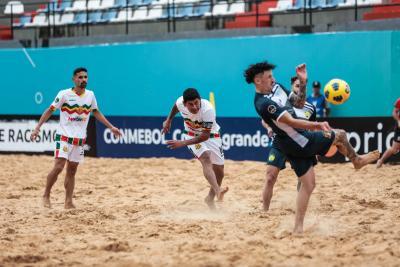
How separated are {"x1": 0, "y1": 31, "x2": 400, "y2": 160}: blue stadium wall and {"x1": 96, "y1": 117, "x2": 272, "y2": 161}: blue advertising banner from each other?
1.1 inches

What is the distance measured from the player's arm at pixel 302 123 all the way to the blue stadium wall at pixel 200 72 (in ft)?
25.7

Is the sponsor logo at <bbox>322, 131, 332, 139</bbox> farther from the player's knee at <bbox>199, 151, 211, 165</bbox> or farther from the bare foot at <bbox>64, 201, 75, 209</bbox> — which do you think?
the bare foot at <bbox>64, 201, 75, 209</bbox>

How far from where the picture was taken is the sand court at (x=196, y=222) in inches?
258

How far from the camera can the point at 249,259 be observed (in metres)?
6.37

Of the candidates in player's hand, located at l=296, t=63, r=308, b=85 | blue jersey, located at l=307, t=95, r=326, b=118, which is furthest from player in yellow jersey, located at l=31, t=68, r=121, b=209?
blue jersey, located at l=307, t=95, r=326, b=118

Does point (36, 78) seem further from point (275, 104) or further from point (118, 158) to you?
point (275, 104)

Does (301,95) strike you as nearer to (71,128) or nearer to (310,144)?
(310,144)

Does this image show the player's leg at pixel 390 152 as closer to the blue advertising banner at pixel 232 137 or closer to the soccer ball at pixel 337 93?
the blue advertising banner at pixel 232 137

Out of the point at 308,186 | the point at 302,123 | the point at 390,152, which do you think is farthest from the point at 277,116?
the point at 390,152

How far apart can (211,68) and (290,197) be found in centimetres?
638

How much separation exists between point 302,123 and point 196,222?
2208 mm

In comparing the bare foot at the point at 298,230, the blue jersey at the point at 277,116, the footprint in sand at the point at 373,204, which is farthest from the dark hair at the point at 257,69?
the footprint in sand at the point at 373,204

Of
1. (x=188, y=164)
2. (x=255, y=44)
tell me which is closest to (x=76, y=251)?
(x=188, y=164)

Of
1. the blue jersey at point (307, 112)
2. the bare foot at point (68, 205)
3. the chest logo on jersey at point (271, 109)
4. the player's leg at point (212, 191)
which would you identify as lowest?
the bare foot at point (68, 205)
